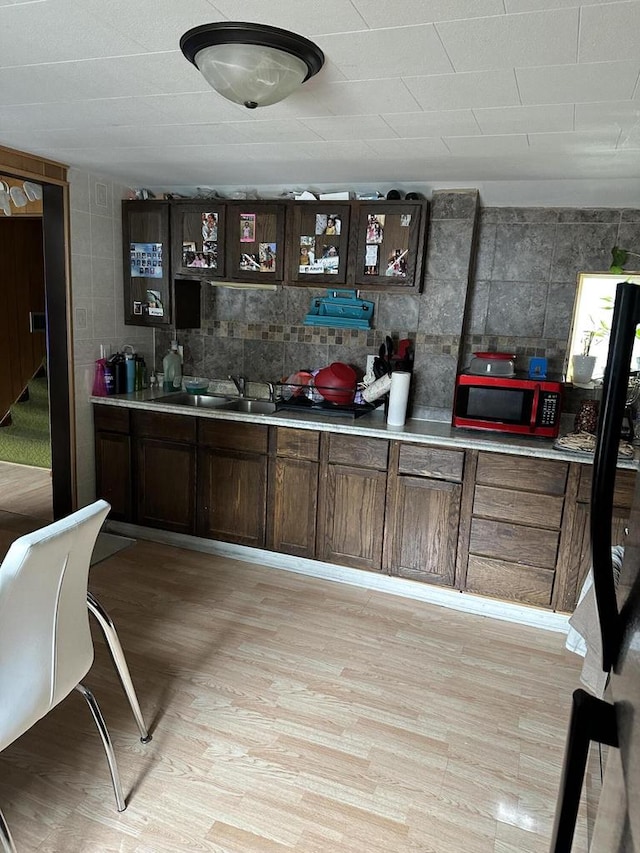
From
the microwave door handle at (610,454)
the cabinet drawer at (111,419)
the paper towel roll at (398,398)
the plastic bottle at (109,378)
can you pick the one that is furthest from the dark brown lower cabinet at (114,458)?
the microwave door handle at (610,454)

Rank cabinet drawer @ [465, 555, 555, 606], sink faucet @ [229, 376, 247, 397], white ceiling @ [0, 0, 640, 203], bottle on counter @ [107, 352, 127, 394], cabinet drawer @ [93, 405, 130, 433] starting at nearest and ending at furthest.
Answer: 1. white ceiling @ [0, 0, 640, 203]
2. cabinet drawer @ [465, 555, 555, 606]
3. cabinet drawer @ [93, 405, 130, 433]
4. bottle on counter @ [107, 352, 127, 394]
5. sink faucet @ [229, 376, 247, 397]

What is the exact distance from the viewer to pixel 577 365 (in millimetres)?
3242

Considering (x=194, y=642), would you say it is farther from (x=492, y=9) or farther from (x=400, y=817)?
(x=492, y=9)

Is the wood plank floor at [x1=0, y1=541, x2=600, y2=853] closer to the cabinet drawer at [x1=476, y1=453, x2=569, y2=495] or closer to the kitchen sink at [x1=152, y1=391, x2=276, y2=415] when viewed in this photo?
the cabinet drawer at [x1=476, y1=453, x2=569, y2=495]

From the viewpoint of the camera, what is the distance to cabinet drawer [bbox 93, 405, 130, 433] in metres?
3.66

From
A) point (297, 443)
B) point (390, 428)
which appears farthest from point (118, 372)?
point (390, 428)

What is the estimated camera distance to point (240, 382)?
3.92 metres

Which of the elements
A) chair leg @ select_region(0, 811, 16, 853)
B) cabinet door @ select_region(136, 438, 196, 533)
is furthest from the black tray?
chair leg @ select_region(0, 811, 16, 853)

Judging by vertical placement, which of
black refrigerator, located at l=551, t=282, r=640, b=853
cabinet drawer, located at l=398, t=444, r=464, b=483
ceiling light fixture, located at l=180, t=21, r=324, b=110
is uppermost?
ceiling light fixture, located at l=180, t=21, r=324, b=110

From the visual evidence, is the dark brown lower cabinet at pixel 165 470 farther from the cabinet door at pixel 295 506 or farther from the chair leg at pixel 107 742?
the chair leg at pixel 107 742

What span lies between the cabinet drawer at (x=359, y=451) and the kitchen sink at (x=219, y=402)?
587mm

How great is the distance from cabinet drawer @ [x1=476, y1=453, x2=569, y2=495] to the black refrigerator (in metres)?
2.27

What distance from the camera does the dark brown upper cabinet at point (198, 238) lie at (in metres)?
3.56

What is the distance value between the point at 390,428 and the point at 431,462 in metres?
0.28
